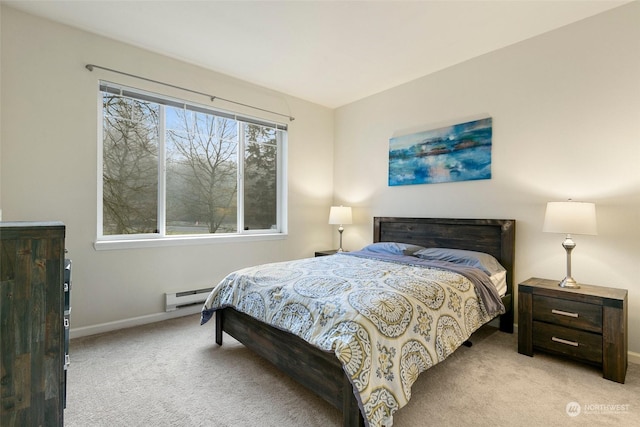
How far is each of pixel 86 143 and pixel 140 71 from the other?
0.86 m

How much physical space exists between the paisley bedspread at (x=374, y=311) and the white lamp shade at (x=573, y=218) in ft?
2.39

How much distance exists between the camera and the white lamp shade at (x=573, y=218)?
2193mm

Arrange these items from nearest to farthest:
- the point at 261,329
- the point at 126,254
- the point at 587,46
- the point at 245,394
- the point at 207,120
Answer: the point at 245,394, the point at 261,329, the point at 587,46, the point at 126,254, the point at 207,120

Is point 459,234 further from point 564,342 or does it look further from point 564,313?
point 564,342

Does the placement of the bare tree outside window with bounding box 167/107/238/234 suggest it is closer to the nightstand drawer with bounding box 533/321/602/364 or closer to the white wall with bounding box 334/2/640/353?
the white wall with bounding box 334/2/640/353

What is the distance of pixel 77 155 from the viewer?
2.62m

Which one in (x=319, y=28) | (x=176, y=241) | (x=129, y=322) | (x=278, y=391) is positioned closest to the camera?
(x=278, y=391)

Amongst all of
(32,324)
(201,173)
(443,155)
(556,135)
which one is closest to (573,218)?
(556,135)

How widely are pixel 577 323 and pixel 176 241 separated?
351 centimetres

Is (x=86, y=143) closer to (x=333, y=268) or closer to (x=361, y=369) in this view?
(x=333, y=268)

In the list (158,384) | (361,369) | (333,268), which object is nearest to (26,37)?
(158,384)

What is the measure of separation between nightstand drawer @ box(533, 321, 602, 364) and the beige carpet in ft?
0.37

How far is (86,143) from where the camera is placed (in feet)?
8.76

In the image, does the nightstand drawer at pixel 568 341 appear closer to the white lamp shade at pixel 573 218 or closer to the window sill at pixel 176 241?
the white lamp shade at pixel 573 218
